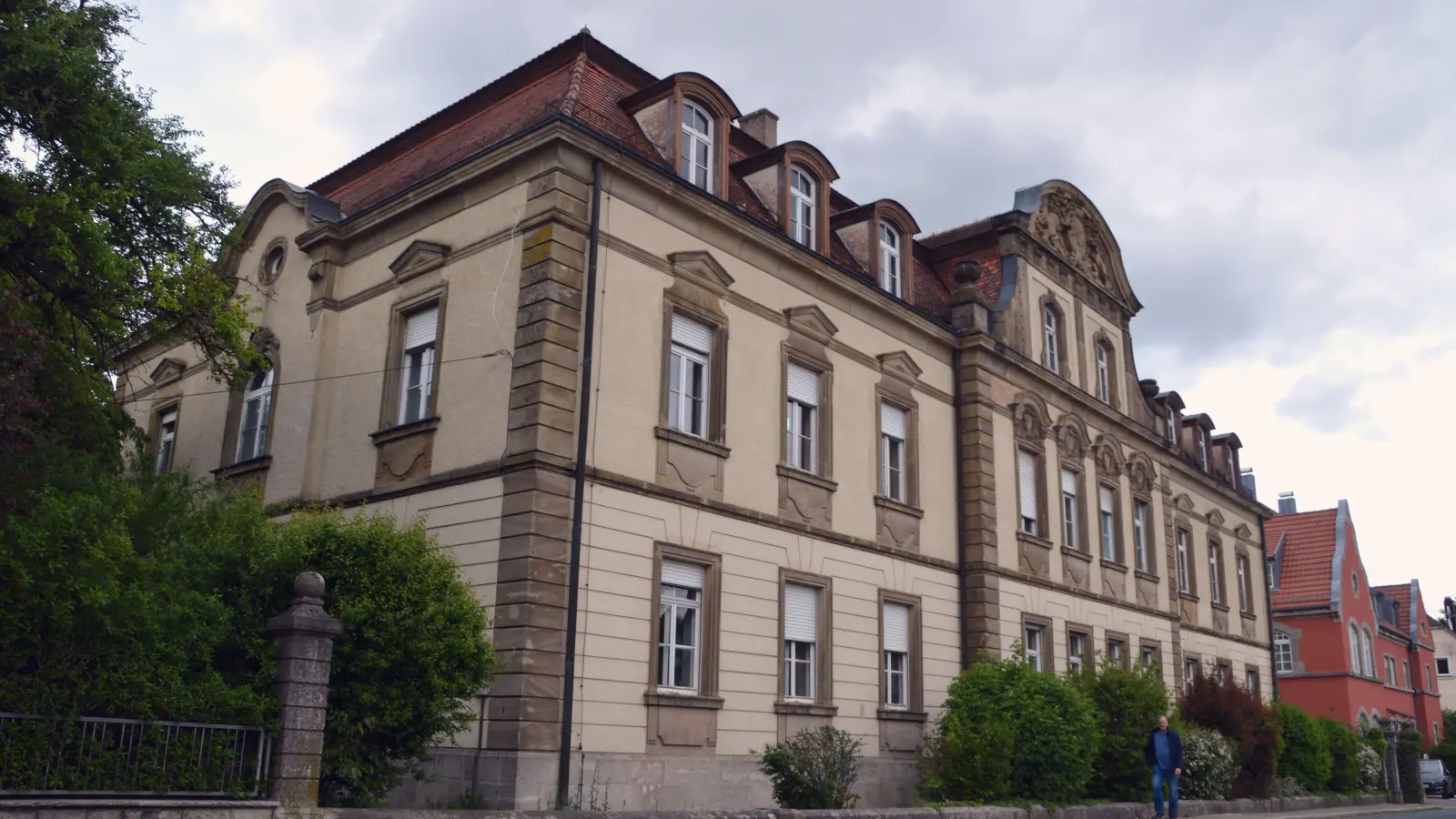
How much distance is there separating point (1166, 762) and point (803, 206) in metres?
10.0

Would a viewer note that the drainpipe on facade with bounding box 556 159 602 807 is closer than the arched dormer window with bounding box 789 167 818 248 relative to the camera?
Yes

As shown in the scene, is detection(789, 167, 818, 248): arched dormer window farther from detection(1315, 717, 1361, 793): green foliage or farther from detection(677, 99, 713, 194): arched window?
detection(1315, 717, 1361, 793): green foliage

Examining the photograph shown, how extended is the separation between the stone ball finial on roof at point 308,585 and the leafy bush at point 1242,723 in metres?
19.0

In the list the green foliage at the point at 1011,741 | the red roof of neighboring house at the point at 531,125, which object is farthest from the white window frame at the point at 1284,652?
the red roof of neighboring house at the point at 531,125

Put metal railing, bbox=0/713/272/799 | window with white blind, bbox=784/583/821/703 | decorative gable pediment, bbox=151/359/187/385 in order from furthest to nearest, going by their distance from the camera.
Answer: decorative gable pediment, bbox=151/359/187/385
window with white blind, bbox=784/583/821/703
metal railing, bbox=0/713/272/799

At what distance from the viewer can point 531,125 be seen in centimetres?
1655

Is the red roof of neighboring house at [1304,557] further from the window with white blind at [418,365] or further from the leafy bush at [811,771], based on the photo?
the window with white blind at [418,365]

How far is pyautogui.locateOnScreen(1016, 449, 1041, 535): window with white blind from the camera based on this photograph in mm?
23906

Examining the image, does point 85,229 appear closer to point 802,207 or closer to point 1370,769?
point 802,207

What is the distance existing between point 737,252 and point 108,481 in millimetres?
9698

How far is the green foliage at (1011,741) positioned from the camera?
17.9m

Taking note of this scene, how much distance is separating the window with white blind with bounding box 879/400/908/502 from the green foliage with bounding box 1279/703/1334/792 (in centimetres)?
1263

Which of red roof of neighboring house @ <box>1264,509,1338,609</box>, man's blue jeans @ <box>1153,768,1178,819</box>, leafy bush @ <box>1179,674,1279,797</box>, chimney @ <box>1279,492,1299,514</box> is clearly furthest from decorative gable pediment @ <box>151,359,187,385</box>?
chimney @ <box>1279,492,1299,514</box>

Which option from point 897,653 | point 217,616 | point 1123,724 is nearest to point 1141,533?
point 1123,724
